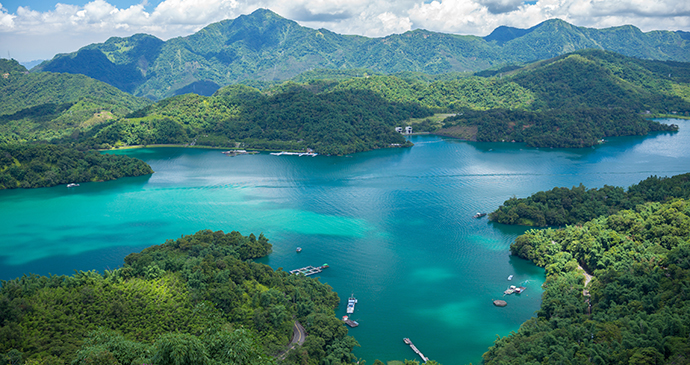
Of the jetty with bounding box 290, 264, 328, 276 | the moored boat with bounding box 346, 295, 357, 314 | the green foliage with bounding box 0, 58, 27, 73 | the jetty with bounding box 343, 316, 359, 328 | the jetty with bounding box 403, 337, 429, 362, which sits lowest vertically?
the jetty with bounding box 403, 337, 429, 362

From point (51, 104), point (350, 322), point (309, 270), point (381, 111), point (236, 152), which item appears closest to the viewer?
point (350, 322)

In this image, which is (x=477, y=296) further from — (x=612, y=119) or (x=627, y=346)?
(x=612, y=119)

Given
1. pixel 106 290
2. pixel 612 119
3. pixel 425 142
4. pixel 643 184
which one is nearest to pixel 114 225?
pixel 106 290

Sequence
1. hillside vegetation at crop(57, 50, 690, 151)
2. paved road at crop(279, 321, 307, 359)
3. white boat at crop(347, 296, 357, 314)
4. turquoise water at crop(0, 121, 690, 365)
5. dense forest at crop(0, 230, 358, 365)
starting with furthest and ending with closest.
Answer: hillside vegetation at crop(57, 50, 690, 151), turquoise water at crop(0, 121, 690, 365), white boat at crop(347, 296, 357, 314), paved road at crop(279, 321, 307, 359), dense forest at crop(0, 230, 358, 365)

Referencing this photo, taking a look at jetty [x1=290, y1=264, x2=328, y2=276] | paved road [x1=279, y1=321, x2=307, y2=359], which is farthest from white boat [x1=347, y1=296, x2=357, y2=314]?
jetty [x1=290, y1=264, x2=328, y2=276]

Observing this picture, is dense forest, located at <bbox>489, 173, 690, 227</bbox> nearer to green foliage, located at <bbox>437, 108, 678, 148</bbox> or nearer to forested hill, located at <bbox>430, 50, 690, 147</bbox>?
green foliage, located at <bbox>437, 108, 678, 148</bbox>

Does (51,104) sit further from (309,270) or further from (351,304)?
(351,304)

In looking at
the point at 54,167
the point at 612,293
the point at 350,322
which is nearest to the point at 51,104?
the point at 54,167
